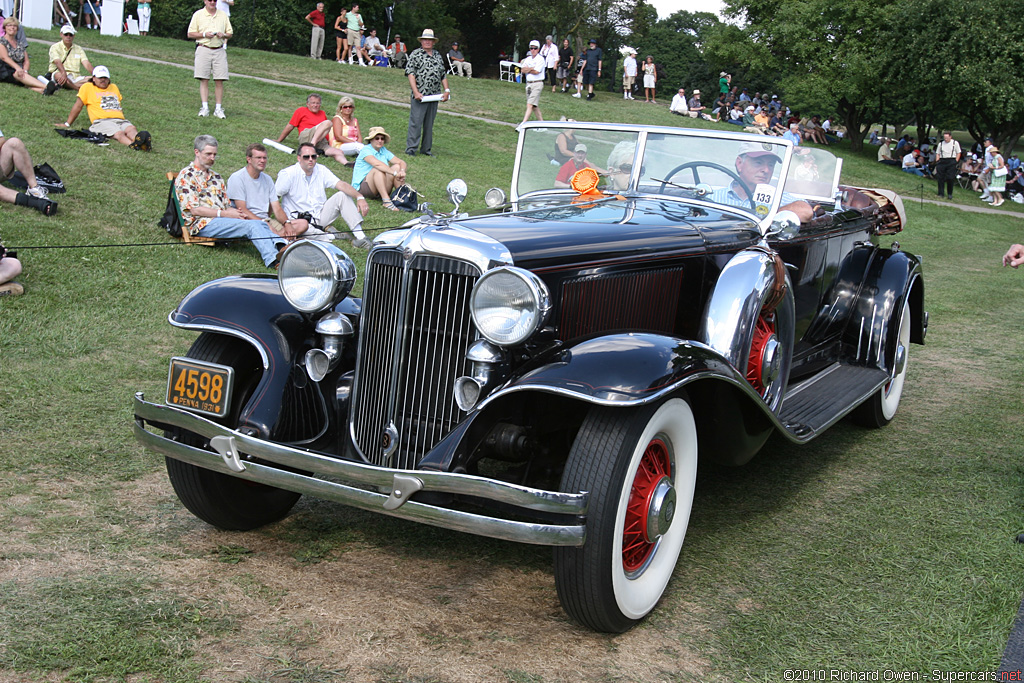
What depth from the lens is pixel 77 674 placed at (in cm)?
248

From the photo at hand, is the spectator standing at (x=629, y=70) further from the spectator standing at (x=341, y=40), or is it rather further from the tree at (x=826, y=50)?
the spectator standing at (x=341, y=40)

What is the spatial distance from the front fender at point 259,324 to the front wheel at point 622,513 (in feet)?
4.00

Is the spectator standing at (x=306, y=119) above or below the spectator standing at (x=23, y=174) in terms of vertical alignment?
above

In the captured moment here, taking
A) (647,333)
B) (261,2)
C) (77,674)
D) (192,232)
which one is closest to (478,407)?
(647,333)

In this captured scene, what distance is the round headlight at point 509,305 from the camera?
114 inches

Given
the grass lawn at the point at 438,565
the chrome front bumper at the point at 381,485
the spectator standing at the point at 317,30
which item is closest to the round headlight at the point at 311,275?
the chrome front bumper at the point at 381,485

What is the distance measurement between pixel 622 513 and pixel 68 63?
13.2m

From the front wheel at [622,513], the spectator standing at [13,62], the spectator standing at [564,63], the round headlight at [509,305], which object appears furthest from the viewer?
the spectator standing at [564,63]

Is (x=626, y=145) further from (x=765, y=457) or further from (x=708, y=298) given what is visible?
(x=765, y=457)

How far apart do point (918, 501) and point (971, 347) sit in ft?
14.1

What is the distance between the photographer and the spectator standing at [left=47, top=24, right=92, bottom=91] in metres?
12.4

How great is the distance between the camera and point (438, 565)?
3375 millimetres

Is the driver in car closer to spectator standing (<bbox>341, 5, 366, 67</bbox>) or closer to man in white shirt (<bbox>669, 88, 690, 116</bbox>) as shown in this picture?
spectator standing (<bbox>341, 5, 366, 67</bbox>)

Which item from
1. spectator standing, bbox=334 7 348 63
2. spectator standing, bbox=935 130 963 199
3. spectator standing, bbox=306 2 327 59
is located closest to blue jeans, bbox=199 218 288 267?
spectator standing, bbox=306 2 327 59
